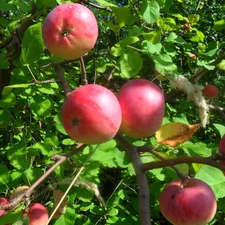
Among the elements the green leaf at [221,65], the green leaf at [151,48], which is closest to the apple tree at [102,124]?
the green leaf at [151,48]

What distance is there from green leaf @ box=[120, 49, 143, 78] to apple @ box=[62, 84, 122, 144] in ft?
0.81

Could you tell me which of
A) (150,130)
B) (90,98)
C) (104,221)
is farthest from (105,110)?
(104,221)

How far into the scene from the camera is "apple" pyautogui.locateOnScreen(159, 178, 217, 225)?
984 mm

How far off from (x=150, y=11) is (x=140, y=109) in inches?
17.9

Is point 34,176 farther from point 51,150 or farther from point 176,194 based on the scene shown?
point 176,194

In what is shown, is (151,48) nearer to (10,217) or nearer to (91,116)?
(91,116)

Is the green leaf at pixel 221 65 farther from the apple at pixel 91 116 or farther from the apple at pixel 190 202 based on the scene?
the apple at pixel 91 116

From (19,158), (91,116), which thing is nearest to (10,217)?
(91,116)

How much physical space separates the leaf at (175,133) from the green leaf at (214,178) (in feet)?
0.37

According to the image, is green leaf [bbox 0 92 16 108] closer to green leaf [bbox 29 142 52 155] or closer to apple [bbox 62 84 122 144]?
green leaf [bbox 29 142 52 155]

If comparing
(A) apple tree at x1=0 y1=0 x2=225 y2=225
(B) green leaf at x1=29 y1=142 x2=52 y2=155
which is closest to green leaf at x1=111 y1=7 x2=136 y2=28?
(A) apple tree at x1=0 y1=0 x2=225 y2=225

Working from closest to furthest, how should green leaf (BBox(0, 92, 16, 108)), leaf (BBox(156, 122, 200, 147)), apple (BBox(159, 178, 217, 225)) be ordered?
apple (BBox(159, 178, 217, 225)) → leaf (BBox(156, 122, 200, 147)) → green leaf (BBox(0, 92, 16, 108))

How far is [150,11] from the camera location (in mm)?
1293

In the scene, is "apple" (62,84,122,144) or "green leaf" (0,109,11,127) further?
"green leaf" (0,109,11,127)
